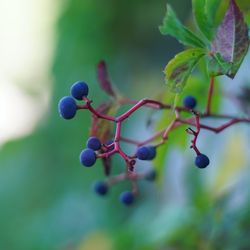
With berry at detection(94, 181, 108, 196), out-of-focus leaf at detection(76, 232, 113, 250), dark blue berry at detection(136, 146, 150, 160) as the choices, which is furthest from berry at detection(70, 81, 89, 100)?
out-of-focus leaf at detection(76, 232, 113, 250)

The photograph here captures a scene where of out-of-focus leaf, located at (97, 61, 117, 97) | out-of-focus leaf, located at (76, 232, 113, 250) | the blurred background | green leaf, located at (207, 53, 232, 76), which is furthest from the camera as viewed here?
the blurred background

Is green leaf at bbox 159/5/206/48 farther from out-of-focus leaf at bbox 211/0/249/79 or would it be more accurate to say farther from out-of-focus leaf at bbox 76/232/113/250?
out-of-focus leaf at bbox 76/232/113/250

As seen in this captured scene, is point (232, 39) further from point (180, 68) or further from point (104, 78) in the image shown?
point (104, 78)

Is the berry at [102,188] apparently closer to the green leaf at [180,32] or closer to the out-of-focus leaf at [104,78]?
the out-of-focus leaf at [104,78]

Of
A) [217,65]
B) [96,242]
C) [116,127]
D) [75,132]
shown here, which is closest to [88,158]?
[116,127]

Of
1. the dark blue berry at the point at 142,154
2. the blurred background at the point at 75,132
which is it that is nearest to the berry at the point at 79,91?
the dark blue berry at the point at 142,154

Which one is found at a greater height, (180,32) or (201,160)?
(180,32)

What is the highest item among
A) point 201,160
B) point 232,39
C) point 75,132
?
point 75,132

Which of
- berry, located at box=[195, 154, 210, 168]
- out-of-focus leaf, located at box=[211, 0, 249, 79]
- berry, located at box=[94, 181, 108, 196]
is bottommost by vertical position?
berry, located at box=[195, 154, 210, 168]

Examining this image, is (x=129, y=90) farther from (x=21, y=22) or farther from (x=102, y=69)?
(x=102, y=69)
